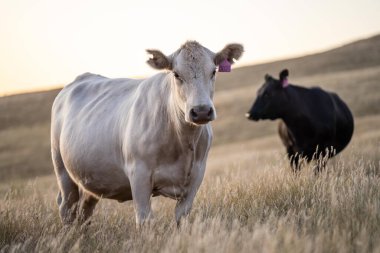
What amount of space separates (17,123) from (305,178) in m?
39.9

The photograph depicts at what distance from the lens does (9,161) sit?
1379 inches

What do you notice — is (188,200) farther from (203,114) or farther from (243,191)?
(203,114)

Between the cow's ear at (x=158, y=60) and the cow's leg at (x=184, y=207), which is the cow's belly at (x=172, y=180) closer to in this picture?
the cow's leg at (x=184, y=207)

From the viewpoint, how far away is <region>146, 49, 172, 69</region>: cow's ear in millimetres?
6090

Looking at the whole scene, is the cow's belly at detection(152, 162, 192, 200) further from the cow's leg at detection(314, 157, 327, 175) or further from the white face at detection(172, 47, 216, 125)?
the cow's leg at detection(314, 157, 327, 175)

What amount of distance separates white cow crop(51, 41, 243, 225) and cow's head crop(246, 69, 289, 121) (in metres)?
6.85

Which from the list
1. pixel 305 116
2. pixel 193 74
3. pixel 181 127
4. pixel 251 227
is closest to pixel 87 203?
pixel 181 127

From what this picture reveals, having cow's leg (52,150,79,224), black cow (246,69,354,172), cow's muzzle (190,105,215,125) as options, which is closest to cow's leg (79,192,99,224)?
cow's leg (52,150,79,224)

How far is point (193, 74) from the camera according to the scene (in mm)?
5812

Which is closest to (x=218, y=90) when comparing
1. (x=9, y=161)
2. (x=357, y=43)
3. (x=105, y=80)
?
(x=357, y=43)

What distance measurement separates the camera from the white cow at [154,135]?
590cm

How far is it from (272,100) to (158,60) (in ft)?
26.9

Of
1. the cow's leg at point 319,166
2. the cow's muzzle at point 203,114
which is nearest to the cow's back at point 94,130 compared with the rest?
the cow's muzzle at point 203,114

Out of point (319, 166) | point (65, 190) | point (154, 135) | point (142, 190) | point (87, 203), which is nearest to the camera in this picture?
point (142, 190)
